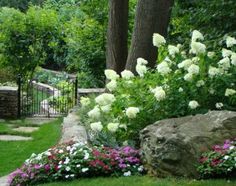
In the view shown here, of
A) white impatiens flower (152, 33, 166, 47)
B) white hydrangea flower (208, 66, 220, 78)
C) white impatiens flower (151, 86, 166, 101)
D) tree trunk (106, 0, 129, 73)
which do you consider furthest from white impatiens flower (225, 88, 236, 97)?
tree trunk (106, 0, 129, 73)

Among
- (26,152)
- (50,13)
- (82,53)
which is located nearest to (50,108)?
(82,53)

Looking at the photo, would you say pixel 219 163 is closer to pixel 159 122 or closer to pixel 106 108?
pixel 159 122

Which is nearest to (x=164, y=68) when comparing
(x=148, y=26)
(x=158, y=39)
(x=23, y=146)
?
(x=158, y=39)

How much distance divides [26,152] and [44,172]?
2.58 meters

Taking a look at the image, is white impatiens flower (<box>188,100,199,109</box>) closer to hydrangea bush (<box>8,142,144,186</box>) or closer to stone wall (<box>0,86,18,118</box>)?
hydrangea bush (<box>8,142,144,186</box>)

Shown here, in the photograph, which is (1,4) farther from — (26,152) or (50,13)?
(26,152)

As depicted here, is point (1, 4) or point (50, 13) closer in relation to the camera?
point (50, 13)

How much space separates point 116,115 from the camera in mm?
5809

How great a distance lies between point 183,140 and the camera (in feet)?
15.2

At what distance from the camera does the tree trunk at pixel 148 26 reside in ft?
24.4

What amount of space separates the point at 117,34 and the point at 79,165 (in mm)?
4762

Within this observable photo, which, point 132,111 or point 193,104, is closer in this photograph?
point 193,104

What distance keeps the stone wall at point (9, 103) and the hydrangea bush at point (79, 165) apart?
5823 mm

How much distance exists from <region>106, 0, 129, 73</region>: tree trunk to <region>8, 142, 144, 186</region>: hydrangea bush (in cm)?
430
